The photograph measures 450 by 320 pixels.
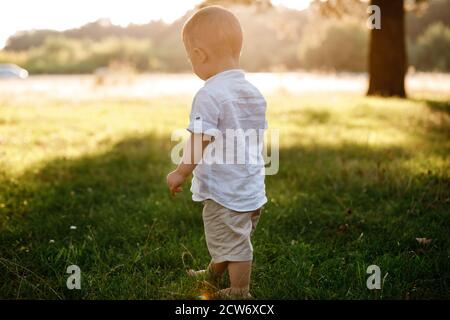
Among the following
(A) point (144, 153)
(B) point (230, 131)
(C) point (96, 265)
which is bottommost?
(C) point (96, 265)

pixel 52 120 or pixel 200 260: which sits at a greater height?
pixel 52 120

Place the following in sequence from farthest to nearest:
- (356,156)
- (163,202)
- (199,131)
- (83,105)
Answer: (83,105) < (356,156) < (163,202) < (199,131)

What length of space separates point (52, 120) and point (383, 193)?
625cm

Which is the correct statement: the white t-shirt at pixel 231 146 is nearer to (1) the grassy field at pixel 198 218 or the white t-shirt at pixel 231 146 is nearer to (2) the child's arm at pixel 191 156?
(2) the child's arm at pixel 191 156

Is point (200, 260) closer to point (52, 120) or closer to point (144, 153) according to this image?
point (144, 153)

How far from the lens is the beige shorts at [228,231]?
2.58 metres

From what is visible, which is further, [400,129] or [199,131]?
[400,129]

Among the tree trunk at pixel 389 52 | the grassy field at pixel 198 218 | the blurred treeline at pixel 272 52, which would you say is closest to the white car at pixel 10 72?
the blurred treeline at pixel 272 52

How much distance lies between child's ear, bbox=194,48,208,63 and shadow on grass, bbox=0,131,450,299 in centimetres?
130

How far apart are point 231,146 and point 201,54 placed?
51 cm

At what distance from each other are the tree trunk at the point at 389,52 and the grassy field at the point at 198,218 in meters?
6.51

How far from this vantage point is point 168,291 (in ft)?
8.83

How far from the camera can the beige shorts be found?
2.58m

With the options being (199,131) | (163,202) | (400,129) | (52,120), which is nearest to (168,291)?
(199,131)
